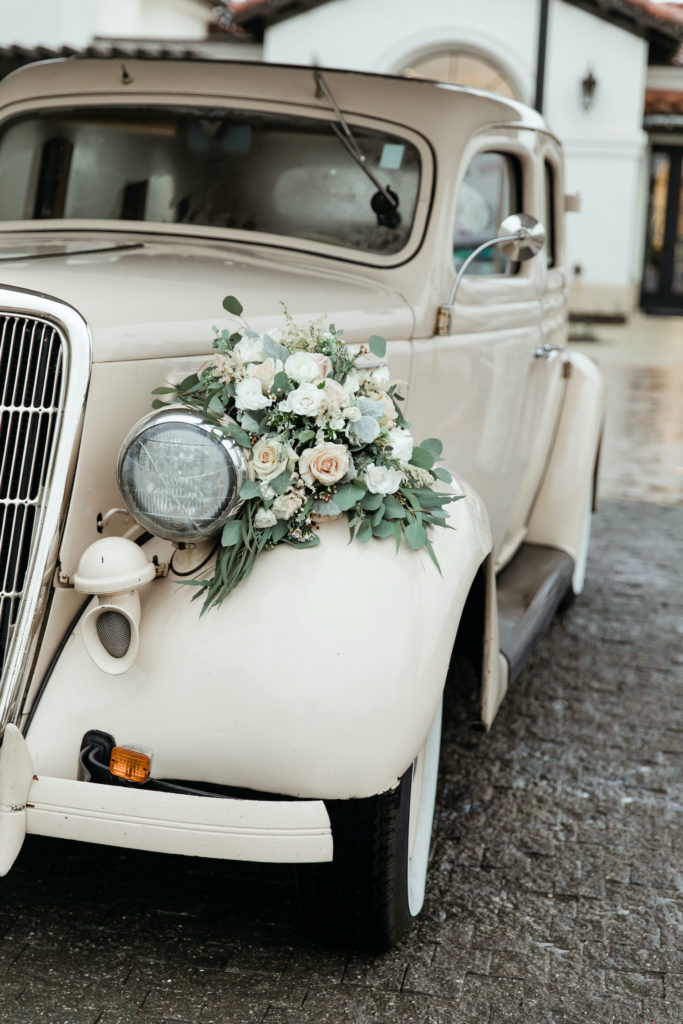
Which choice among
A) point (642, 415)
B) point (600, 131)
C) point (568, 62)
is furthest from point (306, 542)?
point (568, 62)

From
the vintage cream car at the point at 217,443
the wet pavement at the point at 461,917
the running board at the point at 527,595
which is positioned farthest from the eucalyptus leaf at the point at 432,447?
the wet pavement at the point at 461,917

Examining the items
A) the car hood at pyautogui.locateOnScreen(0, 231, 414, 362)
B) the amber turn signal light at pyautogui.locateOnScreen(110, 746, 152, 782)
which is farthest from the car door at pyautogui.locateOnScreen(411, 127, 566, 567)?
the amber turn signal light at pyautogui.locateOnScreen(110, 746, 152, 782)

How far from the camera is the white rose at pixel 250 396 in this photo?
2.07 metres

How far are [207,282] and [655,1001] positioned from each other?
1.72 m

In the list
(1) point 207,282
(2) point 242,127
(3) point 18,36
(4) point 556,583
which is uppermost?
(3) point 18,36

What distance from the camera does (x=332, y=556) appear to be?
1.99 meters

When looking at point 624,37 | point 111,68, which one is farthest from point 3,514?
point 624,37

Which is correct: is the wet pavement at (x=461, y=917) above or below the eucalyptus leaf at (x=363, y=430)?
below

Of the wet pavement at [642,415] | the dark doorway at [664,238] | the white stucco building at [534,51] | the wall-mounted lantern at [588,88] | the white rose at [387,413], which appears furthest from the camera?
the dark doorway at [664,238]

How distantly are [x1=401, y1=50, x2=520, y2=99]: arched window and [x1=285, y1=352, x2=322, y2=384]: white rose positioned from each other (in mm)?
16391

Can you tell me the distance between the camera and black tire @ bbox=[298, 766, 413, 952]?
2025 millimetres

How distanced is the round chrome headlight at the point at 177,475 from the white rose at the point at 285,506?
74 millimetres

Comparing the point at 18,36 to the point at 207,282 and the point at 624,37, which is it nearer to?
the point at 624,37

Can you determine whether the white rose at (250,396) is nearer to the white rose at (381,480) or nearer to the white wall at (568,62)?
the white rose at (381,480)
